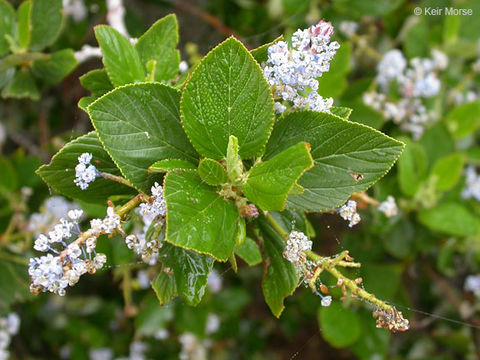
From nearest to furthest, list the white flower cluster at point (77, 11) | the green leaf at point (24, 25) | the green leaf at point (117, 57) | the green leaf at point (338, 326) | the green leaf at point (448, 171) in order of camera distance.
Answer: the green leaf at point (117, 57) → the green leaf at point (24, 25) → the green leaf at point (448, 171) → the green leaf at point (338, 326) → the white flower cluster at point (77, 11)

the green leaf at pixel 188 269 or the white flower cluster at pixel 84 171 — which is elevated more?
the white flower cluster at pixel 84 171

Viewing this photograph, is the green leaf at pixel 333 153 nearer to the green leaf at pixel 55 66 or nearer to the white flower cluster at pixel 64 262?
the white flower cluster at pixel 64 262

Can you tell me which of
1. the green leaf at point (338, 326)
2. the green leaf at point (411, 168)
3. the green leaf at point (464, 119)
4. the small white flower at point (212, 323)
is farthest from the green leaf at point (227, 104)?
the small white flower at point (212, 323)

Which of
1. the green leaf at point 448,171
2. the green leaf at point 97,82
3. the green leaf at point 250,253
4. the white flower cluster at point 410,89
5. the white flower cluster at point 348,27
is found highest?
the green leaf at point 97,82

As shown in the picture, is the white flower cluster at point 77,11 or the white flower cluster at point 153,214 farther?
the white flower cluster at point 77,11

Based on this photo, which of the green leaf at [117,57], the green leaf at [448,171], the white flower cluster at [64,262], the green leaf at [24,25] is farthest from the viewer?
the green leaf at [448,171]

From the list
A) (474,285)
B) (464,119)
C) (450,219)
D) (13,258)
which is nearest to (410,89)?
(464,119)
